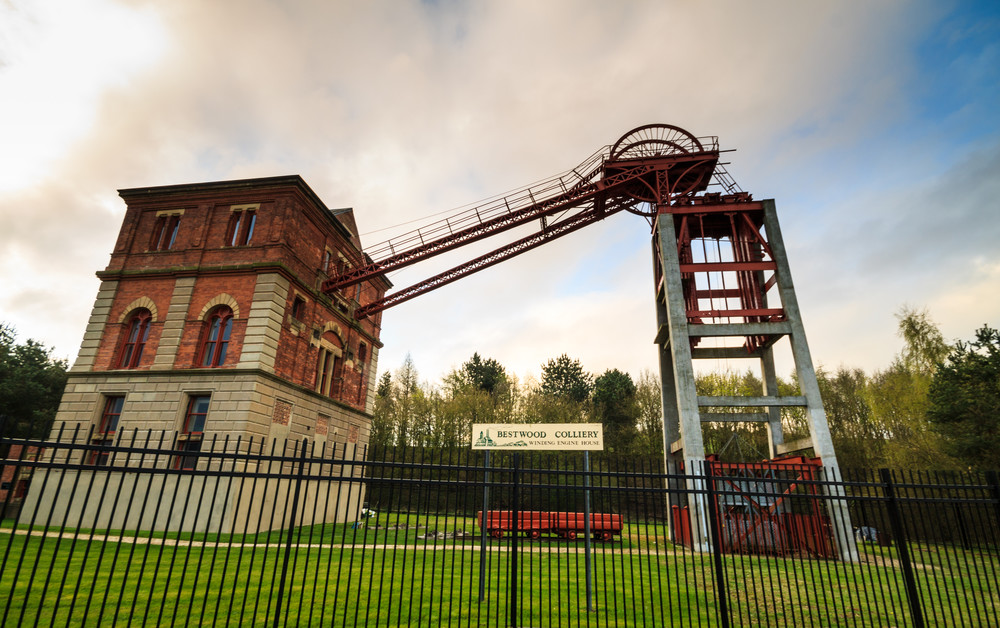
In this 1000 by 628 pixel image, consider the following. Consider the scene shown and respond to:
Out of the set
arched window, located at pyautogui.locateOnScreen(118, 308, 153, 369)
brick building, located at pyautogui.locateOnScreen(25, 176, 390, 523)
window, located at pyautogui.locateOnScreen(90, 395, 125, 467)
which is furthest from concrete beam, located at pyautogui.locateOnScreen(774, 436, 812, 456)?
arched window, located at pyautogui.locateOnScreen(118, 308, 153, 369)

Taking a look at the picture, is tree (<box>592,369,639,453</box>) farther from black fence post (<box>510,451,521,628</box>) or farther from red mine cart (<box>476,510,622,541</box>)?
black fence post (<box>510,451,521,628</box>)

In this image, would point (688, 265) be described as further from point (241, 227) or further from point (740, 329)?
point (241, 227)

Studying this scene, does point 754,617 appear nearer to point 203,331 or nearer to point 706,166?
point 706,166

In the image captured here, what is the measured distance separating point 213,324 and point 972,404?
28.3 m

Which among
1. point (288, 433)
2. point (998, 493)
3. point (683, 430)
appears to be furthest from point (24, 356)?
point (998, 493)

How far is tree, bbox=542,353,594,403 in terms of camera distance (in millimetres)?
45625

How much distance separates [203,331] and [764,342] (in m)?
20.6

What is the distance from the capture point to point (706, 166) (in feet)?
62.2

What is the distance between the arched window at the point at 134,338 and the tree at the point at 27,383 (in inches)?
570

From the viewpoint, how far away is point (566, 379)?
47.0 m

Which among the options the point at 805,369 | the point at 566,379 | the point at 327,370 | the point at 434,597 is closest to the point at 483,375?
the point at 566,379

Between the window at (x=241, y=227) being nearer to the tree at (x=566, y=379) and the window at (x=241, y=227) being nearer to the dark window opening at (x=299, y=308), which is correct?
the dark window opening at (x=299, y=308)

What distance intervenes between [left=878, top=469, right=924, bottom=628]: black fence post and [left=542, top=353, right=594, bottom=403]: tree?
3848 centimetres

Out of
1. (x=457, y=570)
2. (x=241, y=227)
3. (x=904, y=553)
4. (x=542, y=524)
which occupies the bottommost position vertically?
(x=457, y=570)
